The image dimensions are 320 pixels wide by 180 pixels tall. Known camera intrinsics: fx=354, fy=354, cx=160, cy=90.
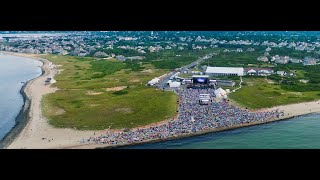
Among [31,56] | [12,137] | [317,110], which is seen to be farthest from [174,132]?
[31,56]

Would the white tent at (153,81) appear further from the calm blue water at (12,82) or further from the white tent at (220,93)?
the calm blue water at (12,82)

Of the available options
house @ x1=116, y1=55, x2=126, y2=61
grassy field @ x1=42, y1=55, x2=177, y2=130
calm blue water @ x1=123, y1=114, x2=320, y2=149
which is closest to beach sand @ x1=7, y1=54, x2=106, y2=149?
grassy field @ x1=42, y1=55, x2=177, y2=130

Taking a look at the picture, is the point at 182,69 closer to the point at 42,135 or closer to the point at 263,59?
the point at 263,59

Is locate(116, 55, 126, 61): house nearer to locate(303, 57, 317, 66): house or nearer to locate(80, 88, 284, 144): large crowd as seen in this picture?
locate(303, 57, 317, 66): house

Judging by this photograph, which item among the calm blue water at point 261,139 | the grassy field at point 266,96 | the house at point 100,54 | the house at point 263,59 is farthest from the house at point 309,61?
the house at point 100,54

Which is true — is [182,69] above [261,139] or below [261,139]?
above

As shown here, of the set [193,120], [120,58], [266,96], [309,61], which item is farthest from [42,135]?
[309,61]
